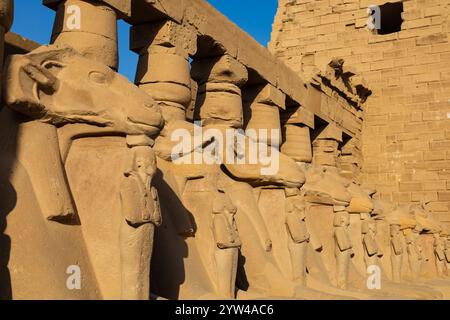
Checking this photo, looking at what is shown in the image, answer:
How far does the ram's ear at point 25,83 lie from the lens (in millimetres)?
3389

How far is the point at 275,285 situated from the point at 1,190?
3186mm

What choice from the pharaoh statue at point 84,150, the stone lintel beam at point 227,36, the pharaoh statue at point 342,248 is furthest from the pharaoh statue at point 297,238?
the stone lintel beam at point 227,36

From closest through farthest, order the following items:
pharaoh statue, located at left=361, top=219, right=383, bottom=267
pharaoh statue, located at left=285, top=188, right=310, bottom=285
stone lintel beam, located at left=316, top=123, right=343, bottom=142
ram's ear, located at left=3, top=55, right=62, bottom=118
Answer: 1. ram's ear, located at left=3, top=55, right=62, bottom=118
2. pharaoh statue, located at left=285, top=188, right=310, bottom=285
3. pharaoh statue, located at left=361, top=219, right=383, bottom=267
4. stone lintel beam, located at left=316, top=123, right=343, bottom=142

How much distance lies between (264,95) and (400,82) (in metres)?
5.60

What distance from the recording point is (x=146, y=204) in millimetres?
3580

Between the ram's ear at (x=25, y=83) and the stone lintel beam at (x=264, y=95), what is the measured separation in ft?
22.2

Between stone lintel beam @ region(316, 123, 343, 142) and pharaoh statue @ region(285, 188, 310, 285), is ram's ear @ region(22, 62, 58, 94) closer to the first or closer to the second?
pharaoh statue @ region(285, 188, 310, 285)

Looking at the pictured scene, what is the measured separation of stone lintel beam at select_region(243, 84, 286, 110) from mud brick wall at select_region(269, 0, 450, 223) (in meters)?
3.32

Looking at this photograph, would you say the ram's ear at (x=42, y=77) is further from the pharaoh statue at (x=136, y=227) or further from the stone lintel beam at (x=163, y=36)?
the stone lintel beam at (x=163, y=36)

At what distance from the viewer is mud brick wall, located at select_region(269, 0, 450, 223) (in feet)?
45.3

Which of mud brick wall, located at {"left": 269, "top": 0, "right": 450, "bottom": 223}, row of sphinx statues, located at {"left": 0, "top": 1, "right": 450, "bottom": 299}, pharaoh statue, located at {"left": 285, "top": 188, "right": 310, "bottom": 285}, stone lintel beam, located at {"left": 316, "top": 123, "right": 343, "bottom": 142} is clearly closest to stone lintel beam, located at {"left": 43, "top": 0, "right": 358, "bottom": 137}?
row of sphinx statues, located at {"left": 0, "top": 1, "right": 450, "bottom": 299}

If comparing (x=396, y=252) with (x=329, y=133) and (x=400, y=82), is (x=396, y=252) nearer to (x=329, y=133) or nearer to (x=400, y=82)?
(x=329, y=133)

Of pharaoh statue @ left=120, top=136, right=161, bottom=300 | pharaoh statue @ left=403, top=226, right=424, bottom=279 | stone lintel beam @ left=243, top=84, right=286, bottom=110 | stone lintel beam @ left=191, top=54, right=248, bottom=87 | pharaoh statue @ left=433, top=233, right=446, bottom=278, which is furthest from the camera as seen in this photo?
pharaoh statue @ left=433, top=233, right=446, bottom=278

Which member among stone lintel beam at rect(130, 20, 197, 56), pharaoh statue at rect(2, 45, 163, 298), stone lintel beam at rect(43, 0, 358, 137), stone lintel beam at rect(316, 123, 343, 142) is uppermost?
stone lintel beam at rect(43, 0, 358, 137)
